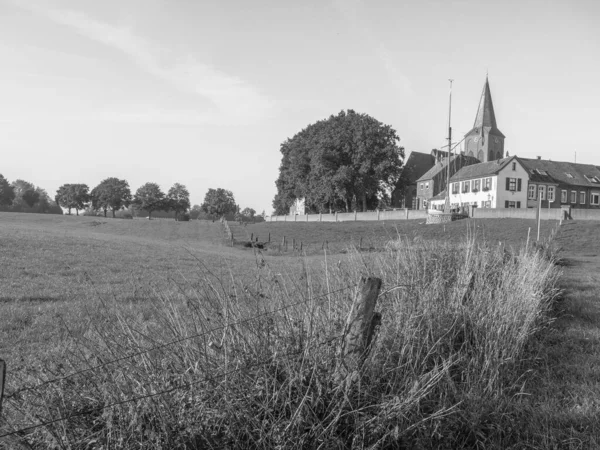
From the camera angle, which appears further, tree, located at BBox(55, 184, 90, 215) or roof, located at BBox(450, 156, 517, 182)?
tree, located at BBox(55, 184, 90, 215)

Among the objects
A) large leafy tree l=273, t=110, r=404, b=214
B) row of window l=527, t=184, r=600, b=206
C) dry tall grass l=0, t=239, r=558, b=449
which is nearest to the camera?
dry tall grass l=0, t=239, r=558, b=449

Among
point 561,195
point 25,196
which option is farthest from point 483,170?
point 25,196

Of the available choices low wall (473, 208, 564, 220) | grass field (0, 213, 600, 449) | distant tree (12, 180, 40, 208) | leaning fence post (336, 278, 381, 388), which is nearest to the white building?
low wall (473, 208, 564, 220)

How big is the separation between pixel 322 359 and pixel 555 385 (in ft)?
10.2

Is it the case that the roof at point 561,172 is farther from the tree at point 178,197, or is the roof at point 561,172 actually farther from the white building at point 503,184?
the tree at point 178,197

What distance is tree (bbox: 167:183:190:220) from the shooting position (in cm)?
12825

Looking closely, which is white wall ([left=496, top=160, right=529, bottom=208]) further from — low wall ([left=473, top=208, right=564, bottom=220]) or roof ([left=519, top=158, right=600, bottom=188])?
low wall ([left=473, top=208, right=564, bottom=220])

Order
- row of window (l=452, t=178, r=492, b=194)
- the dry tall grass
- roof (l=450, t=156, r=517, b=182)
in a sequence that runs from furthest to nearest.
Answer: row of window (l=452, t=178, r=492, b=194), roof (l=450, t=156, r=517, b=182), the dry tall grass

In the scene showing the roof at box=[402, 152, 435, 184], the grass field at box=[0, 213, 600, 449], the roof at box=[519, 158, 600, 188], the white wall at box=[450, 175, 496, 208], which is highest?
the roof at box=[402, 152, 435, 184]

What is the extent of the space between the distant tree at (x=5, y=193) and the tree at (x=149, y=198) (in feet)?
90.8

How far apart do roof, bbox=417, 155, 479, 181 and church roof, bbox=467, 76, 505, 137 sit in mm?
6946

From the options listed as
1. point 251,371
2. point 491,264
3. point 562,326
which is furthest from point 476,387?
point 491,264

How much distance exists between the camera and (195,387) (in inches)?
130

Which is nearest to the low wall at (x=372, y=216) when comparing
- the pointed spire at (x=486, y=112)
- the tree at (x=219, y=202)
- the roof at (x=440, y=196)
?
the roof at (x=440, y=196)
